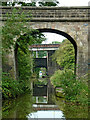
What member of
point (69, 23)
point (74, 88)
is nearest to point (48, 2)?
point (69, 23)

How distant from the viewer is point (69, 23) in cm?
1215

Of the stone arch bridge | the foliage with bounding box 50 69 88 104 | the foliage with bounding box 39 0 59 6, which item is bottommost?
the foliage with bounding box 50 69 88 104

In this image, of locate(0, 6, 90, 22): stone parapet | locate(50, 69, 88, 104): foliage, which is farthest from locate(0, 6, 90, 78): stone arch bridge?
locate(50, 69, 88, 104): foliage

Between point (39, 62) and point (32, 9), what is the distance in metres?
34.9

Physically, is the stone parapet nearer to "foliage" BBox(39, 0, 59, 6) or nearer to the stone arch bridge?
the stone arch bridge

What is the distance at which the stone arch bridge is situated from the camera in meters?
12.0

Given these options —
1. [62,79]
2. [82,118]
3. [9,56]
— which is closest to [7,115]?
[82,118]

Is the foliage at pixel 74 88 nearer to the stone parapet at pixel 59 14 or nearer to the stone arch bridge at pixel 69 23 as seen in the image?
the stone arch bridge at pixel 69 23

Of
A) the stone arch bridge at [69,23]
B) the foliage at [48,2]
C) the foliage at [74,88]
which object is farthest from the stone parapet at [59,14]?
the foliage at [74,88]

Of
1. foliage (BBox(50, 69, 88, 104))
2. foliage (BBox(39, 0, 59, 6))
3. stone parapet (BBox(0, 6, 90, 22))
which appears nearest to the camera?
foliage (BBox(50, 69, 88, 104))

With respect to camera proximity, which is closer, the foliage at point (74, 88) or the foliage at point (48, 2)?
the foliage at point (74, 88)

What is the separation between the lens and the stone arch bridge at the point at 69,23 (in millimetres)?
12000

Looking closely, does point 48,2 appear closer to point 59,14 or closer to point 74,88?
point 59,14

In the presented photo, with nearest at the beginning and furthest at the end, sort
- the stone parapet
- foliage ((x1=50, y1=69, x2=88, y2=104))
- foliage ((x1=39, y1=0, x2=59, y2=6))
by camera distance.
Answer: foliage ((x1=50, y1=69, x2=88, y2=104))
the stone parapet
foliage ((x1=39, y1=0, x2=59, y2=6))
